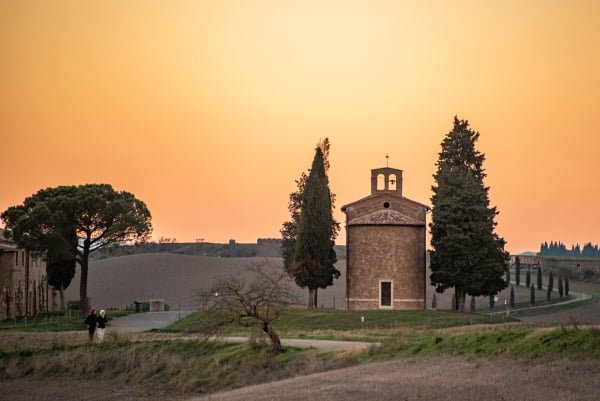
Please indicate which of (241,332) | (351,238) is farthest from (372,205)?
(241,332)

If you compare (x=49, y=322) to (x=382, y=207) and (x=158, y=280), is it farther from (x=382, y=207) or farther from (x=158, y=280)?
(x=158, y=280)

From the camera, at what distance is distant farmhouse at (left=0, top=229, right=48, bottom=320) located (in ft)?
205

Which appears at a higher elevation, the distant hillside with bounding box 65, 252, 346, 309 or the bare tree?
the bare tree

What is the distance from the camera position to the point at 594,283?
12575 centimetres

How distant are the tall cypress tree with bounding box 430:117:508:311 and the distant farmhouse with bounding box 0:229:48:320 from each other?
94.8 feet

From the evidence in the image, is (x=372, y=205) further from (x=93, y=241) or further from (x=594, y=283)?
(x=594, y=283)

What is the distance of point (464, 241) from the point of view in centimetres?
5997

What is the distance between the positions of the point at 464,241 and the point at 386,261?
5532mm

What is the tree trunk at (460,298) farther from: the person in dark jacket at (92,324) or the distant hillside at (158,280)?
the person in dark jacket at (92,324)

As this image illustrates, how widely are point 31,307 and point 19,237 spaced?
11.6 meters

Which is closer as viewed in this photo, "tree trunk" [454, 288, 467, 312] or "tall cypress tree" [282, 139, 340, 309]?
"tree trunk" [454, 288, 467, 312]

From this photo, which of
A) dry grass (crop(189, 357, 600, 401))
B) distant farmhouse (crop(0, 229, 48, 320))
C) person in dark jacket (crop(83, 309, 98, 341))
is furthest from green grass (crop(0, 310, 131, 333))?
dry grass (crop(189, 357, 600, 401))

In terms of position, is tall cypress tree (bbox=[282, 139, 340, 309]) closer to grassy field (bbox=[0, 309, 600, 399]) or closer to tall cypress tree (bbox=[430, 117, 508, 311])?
tall cypress tree (bbox=[430, 117, 508, 311])

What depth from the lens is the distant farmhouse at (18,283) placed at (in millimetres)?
62500
